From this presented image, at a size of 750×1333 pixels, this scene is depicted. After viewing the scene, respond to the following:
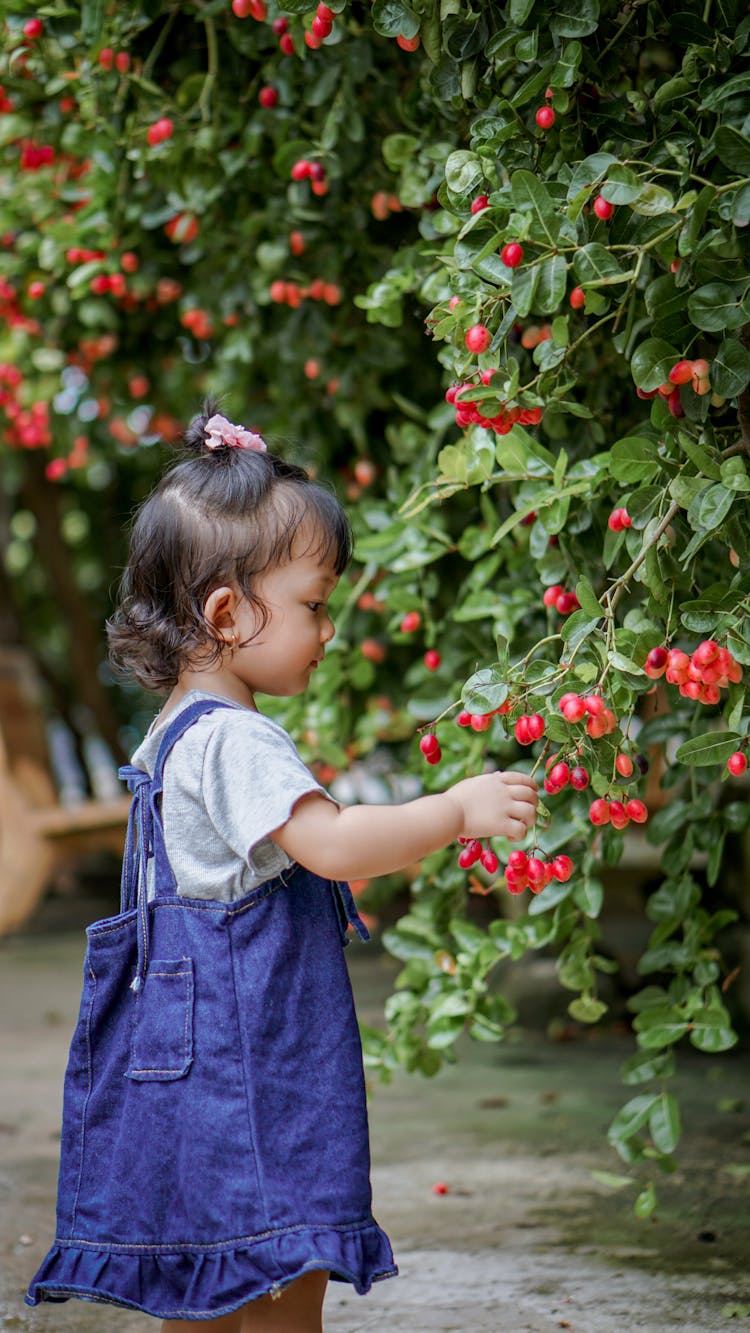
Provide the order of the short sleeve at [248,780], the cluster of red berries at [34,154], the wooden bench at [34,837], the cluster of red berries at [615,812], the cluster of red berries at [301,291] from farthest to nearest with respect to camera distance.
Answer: the wooden bench at [34,837] < the cluster of red berries at [34,154] < the cluster of red berries at [301,291] < the cluster of red berries at [615,812] < the short sleeve at [248,780]

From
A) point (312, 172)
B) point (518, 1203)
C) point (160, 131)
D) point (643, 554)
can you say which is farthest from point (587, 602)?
point (518, 1203)

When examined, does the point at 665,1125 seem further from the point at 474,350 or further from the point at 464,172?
the point at 464,172

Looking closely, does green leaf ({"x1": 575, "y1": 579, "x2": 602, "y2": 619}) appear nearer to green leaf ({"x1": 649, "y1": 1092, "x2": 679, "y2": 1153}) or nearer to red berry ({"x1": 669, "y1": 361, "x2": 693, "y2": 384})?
red berry ({"x1": 669, "y1": 361, "x2": 693, "y2": 384})

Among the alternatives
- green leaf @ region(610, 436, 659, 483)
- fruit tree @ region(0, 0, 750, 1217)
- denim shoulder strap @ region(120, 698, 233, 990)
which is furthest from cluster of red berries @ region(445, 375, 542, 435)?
denim shoulder strap @ region(120, 698, 233, 990)

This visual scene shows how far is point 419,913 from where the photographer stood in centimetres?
245

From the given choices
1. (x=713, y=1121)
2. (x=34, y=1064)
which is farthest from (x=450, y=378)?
(x=34, y=1064)

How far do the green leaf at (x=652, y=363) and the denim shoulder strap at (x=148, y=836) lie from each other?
591 millimetres

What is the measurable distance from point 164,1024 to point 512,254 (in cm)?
87

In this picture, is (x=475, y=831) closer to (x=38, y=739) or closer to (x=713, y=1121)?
(x=713, y=1121)

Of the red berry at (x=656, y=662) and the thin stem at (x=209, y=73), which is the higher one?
the thin stem at (x=209, y=73)

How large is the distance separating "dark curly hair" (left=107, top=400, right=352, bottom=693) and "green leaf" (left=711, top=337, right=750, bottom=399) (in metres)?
0.44

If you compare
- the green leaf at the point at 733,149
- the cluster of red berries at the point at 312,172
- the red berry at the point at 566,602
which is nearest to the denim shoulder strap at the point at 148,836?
the red berry at the point at 566,602

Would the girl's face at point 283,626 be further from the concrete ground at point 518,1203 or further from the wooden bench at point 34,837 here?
the wooden bench at point 34,837

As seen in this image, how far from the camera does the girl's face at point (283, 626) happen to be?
1.63m
